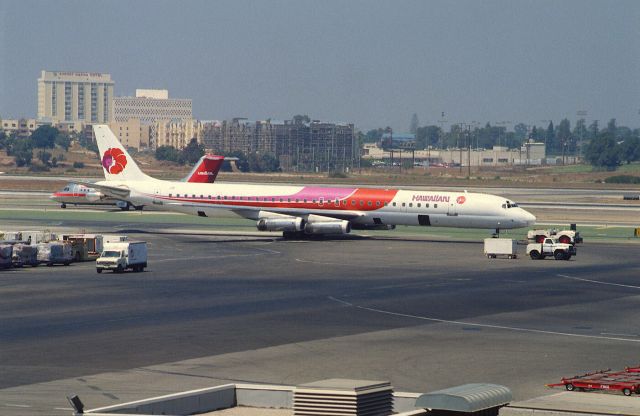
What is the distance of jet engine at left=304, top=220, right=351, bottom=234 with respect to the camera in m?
103

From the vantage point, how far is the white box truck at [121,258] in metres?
78.3

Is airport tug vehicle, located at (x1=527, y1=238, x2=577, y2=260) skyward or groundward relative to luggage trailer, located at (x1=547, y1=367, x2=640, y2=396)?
skyward

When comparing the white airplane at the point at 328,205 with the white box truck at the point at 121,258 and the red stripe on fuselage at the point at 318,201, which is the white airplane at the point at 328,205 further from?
the white box truck at the point at 121,258

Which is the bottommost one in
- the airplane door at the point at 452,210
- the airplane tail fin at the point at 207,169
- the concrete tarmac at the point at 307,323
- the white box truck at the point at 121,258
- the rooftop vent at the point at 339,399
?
the concrete tarmac at the point at 307,323

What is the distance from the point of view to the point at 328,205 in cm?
10612

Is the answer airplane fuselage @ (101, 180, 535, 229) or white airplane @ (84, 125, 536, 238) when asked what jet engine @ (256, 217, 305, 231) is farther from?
airplane fuselage @ (101, 180, 535, 229)

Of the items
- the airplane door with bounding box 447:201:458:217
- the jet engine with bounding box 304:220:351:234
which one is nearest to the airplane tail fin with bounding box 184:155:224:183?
the jet engine with bounding box 304:220:351:234

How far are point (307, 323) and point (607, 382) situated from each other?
19957 mm

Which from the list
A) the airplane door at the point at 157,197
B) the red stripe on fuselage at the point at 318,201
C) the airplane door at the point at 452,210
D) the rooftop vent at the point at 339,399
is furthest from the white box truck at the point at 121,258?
the rooftop vent at the point at 339,399

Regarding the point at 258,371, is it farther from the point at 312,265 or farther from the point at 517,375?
the point at 312,265

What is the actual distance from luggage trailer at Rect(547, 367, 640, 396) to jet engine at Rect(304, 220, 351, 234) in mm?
62844

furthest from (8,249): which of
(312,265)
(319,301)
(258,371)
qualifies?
(258,371)

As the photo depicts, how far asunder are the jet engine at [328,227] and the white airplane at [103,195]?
114ft

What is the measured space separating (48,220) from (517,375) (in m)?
89.6
